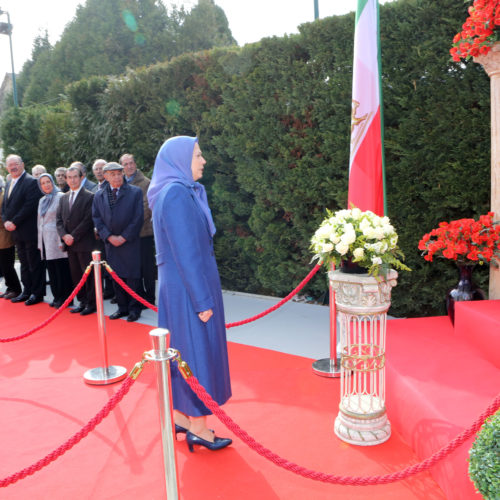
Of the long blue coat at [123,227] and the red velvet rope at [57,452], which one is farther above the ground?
the long blue coat at [123,227]

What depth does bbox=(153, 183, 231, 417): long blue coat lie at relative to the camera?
298 cm

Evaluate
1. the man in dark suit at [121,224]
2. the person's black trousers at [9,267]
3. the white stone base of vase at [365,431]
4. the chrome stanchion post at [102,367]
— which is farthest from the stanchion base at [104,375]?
the person's black trousers at [9,267]

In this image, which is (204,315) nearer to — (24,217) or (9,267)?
(24,217)

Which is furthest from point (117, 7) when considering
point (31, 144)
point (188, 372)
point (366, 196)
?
point (188, 372)

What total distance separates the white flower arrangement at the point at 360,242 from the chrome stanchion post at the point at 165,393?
134cm

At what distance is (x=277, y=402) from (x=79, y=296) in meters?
4.13

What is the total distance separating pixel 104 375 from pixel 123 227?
2.33 meters

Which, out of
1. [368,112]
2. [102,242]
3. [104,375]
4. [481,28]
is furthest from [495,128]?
[102,242]

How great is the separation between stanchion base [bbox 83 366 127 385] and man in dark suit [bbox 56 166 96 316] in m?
2.21

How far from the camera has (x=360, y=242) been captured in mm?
3189

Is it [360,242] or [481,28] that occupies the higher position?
[481,28]

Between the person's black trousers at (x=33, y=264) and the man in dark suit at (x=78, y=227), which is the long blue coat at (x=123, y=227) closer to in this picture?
the man in dark suit at (x=78, y=227)

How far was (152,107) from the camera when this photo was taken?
28.1 ft

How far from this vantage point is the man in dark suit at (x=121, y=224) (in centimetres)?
636
